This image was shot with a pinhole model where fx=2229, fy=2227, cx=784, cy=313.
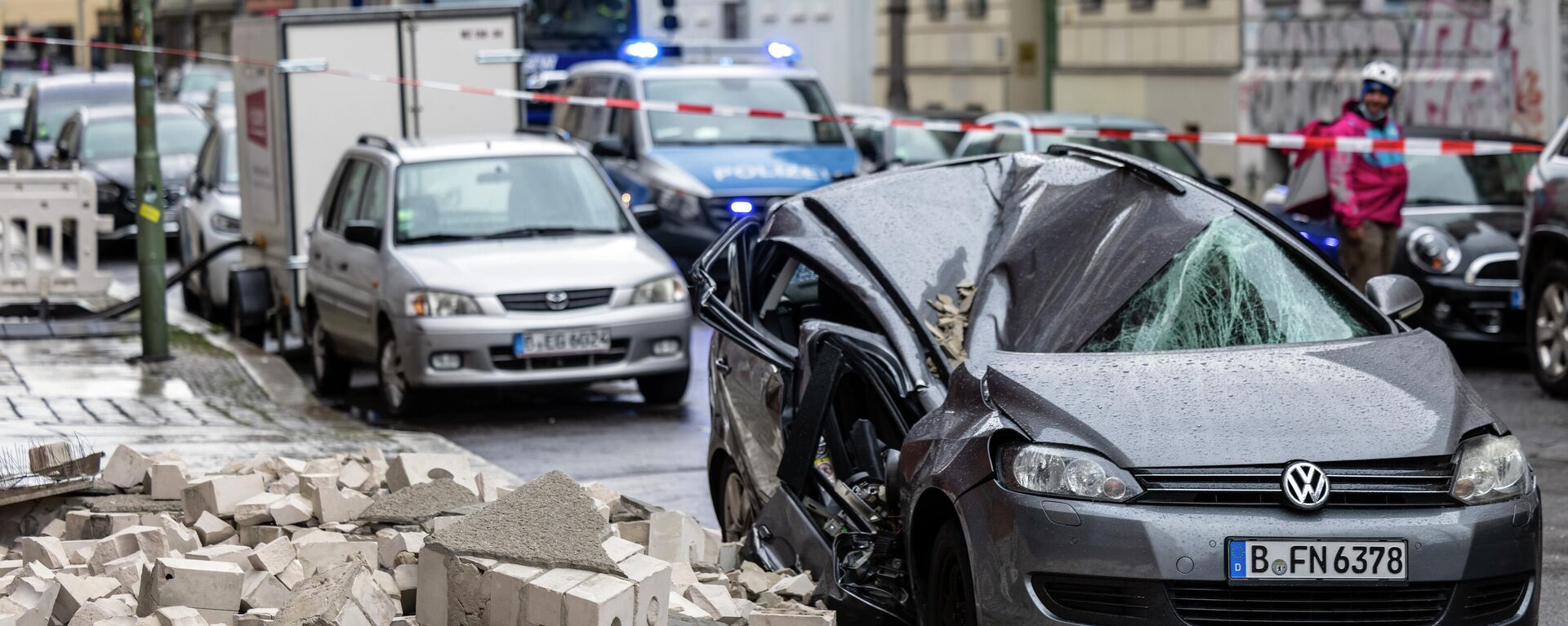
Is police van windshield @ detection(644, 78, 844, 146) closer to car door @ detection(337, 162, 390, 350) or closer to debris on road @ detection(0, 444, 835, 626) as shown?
car door @ detection(337, 162, 390, 350)

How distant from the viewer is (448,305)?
11789 mm

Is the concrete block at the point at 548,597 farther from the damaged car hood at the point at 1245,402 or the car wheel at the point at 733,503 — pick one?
the car wheel at the point at 733,503

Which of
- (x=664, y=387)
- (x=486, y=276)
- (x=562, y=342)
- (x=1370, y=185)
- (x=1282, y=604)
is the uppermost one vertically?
(x=1370, y=185)

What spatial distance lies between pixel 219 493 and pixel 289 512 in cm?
34

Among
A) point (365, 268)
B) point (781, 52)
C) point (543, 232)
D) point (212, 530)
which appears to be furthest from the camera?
point (781, 52)

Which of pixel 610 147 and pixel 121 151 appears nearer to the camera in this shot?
pixel 610 147

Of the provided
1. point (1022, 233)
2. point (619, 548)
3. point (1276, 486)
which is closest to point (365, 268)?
point (1022, 233)

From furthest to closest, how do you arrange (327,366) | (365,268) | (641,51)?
A: (641,51)
(327,366)
(365,268)

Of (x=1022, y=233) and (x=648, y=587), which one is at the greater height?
(x=1022, y=233)

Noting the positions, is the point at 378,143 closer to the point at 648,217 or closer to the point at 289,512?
the point at 648,217

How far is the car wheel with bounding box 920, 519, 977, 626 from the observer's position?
18.1ft

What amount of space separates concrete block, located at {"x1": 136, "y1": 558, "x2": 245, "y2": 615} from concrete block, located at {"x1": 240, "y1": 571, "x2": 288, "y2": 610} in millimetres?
42

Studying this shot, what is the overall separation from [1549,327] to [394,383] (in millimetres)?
6226

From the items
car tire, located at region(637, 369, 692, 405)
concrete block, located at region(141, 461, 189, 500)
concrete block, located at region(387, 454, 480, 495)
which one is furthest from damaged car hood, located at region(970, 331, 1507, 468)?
car tire, located at region(637, 369, 692, 405)
